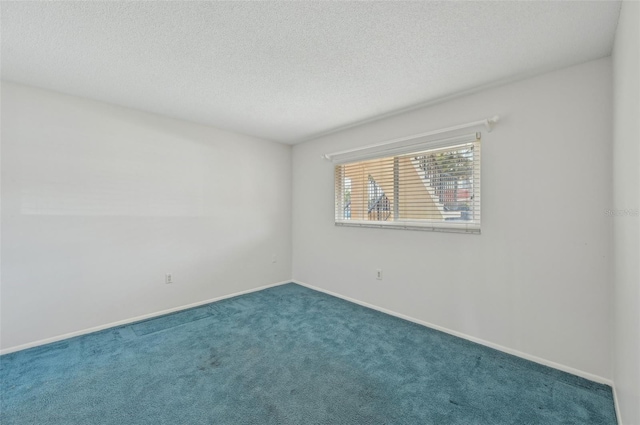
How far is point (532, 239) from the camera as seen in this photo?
2.20 m

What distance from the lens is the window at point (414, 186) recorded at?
2.59 metres

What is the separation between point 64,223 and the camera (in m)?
2.56

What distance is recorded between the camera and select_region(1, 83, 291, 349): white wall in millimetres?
2375

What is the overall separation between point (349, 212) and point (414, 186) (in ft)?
3.29

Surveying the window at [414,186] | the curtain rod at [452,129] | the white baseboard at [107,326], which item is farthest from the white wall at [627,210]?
the white baseboard at [107,326]

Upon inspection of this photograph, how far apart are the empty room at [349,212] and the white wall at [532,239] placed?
2cm

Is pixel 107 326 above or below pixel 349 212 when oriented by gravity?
below

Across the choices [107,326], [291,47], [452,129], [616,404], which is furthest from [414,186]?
[107,326]

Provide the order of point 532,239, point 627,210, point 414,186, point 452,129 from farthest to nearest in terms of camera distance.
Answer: point 414,186, point 452,129, point 532,239, point 627,210

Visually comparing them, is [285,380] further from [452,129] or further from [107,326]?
[452,129]

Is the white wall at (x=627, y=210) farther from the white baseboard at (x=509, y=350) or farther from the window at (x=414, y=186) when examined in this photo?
the window at (x=414, y=186)

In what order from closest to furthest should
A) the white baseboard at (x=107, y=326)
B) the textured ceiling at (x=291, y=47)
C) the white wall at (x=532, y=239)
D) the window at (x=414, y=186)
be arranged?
the textured ceiling at (x=291, y=47) → the white wall at (x=532, y=239) → the white baseboard at (x=107, y=326) → the window at (x=414, y=186)

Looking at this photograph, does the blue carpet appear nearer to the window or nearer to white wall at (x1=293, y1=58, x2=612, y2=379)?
white wall at (x1=293, y1=58, x2=612, y2=379)

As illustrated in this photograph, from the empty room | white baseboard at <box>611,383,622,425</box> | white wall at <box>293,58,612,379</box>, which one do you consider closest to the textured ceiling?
the empty room
